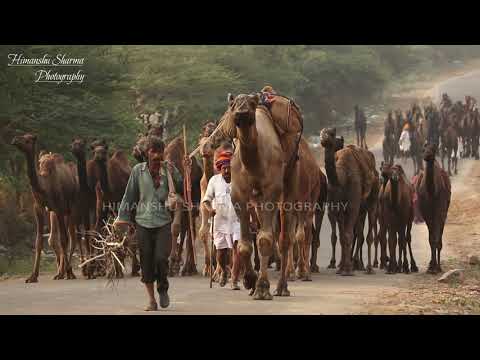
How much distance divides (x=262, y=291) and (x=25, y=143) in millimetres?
5368

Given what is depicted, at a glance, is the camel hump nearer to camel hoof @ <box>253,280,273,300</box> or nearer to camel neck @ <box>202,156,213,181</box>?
camel neck @ <box>202,156,213,181</box>

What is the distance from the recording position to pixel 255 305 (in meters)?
12.3

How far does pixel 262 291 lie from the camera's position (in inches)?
510

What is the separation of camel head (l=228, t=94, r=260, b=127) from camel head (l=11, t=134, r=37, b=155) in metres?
5.09

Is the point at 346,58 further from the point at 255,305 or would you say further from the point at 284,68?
the point at 255,305

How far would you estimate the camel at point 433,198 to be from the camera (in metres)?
18.7

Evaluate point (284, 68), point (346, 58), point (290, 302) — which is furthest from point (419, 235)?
point (346, 58)

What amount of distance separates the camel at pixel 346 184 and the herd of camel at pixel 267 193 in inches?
0.7

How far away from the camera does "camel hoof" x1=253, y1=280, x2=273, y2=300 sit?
13.0 m

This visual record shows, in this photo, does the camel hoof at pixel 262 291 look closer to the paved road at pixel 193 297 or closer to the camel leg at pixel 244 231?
the paved road at pixel 193 297

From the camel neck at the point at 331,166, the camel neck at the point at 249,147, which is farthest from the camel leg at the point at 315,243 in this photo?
the camel neck at the point at 249,147

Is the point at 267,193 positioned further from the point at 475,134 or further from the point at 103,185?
the point at 475,134

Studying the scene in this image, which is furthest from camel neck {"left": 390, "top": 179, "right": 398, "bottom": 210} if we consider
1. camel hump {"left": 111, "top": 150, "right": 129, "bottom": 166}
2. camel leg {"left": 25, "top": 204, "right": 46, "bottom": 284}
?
camel leg {"left": 25, "top": 204, "right": 46, "bottom": 284}

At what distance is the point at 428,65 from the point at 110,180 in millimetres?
60667
